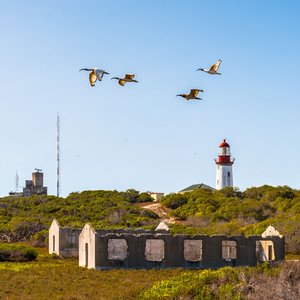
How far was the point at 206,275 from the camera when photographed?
958 inches

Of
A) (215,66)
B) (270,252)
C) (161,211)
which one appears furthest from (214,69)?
(161,211)

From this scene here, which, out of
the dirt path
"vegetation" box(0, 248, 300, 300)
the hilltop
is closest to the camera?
"vegetation" box(0, 248, 300, 300)

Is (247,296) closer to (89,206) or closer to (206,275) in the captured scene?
(206,275)

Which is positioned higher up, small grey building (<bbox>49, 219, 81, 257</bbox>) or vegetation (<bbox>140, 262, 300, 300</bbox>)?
small grey building (<bbox>49, 219, 81, 257</bbox>)

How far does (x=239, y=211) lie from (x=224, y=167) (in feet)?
81.2

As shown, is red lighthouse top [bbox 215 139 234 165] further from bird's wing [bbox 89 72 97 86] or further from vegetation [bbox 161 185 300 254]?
bird's wing [bbox 89 72 97 86]

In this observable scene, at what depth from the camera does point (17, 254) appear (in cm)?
3953

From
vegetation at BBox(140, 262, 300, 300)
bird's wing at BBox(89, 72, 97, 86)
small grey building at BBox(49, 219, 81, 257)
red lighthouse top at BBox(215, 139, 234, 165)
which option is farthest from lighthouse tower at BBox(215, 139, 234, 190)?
bird's wing at BBox(89, 72, 97, 86)

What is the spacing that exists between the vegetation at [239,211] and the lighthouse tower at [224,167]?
8.52m

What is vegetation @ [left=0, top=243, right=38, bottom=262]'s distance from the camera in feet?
129

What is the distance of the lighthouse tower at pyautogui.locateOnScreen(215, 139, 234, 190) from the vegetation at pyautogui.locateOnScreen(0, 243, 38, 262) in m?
48.6

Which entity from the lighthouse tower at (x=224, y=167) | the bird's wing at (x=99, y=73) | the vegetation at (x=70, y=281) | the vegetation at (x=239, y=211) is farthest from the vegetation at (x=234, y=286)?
the lighthouse tower at (x=224, y=167)

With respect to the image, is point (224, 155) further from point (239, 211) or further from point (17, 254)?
point (17, 254)

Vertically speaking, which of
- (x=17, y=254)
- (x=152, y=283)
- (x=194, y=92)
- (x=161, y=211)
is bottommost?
(x=152, y=283)
